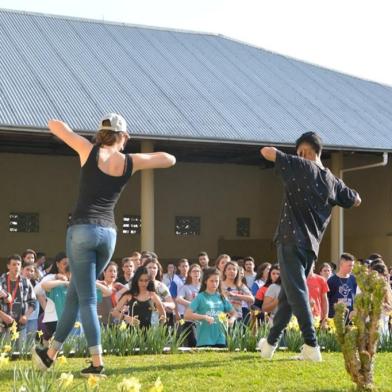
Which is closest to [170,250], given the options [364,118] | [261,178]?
[261,178]

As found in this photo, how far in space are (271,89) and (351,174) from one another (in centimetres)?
657

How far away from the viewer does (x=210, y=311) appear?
30.5 ft

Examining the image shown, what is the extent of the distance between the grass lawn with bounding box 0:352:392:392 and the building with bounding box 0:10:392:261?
9735 mm

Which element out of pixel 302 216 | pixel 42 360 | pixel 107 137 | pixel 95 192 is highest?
pixel 107 137

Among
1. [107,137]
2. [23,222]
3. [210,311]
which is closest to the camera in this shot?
[107,137]

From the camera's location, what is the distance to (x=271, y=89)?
2258cm

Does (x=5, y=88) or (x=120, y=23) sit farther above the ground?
(x=120, y=23)

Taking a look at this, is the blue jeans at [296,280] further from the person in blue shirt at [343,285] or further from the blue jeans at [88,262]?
the person in blue shirt at [343,285]

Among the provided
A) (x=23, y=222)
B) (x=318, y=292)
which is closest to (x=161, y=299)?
(x=318, y=292)

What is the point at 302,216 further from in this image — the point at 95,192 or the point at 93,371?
the point at 93,371

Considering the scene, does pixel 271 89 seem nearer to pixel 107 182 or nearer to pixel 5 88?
pixel 5 88

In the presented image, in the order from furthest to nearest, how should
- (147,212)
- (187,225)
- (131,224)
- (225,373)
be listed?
(187,225), (131,224), (147,212), (225,373)

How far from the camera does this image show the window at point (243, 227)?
2975cm

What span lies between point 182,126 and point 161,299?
837cm
